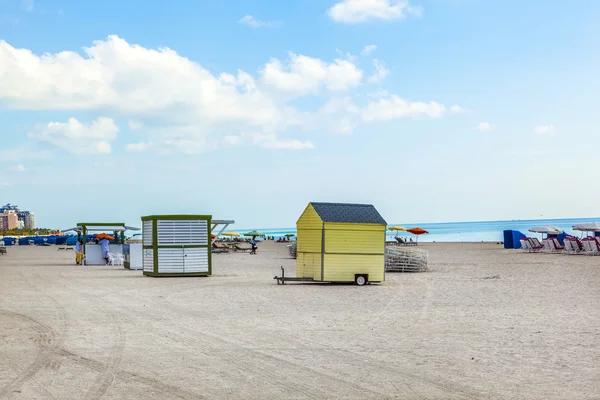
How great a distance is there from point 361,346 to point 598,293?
29.9ft

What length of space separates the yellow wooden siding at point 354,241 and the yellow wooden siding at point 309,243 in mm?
294

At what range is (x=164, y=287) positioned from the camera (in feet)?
61.3

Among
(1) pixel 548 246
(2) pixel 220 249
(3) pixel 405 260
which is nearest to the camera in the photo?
(3) pixel 405 260

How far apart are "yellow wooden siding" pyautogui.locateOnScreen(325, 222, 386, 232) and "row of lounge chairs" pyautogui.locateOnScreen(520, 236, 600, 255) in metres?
18.9

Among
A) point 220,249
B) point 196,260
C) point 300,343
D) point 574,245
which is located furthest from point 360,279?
point 220,249

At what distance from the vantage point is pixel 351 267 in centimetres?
1938

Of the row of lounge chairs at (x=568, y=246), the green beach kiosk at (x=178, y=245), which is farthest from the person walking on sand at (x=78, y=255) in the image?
the row of lounge chairs at (x=568, y=246)

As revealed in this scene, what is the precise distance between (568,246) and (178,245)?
22278mm

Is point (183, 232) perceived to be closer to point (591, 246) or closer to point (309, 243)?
point (309, 243)

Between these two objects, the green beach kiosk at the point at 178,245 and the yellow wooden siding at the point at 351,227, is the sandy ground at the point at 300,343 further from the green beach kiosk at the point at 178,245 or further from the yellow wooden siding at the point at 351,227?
the green beach kiosk at the point at 178,245

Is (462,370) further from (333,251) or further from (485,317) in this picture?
(333,251)

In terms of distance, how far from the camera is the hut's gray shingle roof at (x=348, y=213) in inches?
765

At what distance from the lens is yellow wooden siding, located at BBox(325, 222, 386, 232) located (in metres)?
19.2

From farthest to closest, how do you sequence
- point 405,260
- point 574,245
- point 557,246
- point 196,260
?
point 557,246 → point 574,245 → point 405,260 → point 196,260
